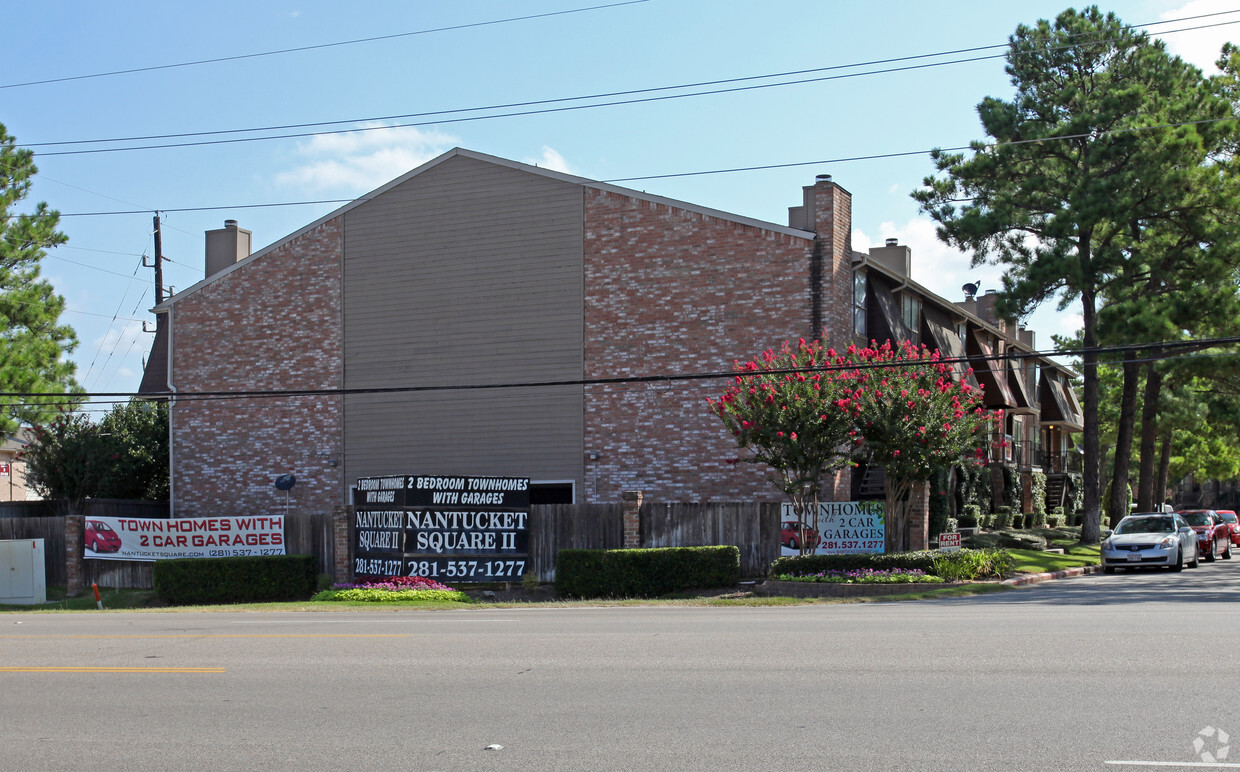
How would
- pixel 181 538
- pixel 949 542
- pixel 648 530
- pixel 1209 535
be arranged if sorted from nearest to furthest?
pixel 949 542, pixel 648 530, pixel 181 538, pixel 1209 535

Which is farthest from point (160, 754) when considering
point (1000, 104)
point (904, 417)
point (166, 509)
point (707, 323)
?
point (1000, 104)

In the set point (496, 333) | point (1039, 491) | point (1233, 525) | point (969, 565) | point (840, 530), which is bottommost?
point (1233, 525)

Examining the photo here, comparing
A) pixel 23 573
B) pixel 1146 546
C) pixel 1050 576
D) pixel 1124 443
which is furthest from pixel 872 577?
pixel 23 573

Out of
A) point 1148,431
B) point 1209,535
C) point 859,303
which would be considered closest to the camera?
point 859,303

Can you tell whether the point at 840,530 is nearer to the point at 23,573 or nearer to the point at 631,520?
the point at 631,520

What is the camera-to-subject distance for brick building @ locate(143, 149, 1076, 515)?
99.7 ft

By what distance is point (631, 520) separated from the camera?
27328mm

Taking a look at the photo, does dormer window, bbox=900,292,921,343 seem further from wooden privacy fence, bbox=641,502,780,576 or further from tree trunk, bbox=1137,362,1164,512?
wooden privacy fence, bbox=641,502,780,576

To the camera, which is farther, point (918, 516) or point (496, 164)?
point (496, 164)

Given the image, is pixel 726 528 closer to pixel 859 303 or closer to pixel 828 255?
pixel 828 255

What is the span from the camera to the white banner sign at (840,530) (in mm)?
27094

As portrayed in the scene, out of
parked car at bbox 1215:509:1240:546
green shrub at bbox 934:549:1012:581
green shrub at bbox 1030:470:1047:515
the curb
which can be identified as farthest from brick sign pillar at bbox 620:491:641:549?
parked car at bbox 1215:509:1240:546

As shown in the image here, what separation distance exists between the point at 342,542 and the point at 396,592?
3.01 metres

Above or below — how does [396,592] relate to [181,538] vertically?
below
